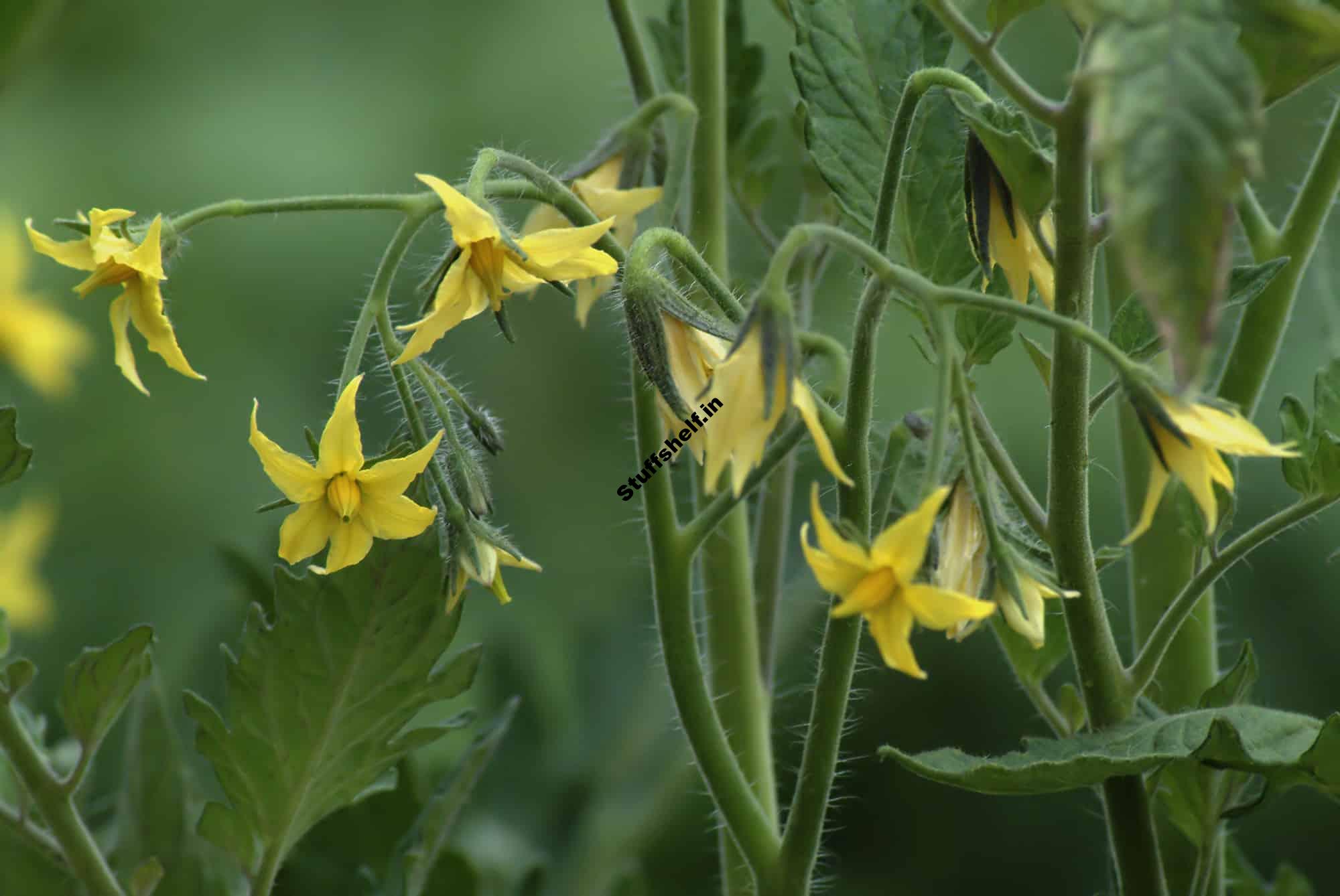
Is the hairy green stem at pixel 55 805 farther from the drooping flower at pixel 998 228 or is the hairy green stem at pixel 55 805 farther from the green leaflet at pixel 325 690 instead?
the drooping flower at pixel 998 228

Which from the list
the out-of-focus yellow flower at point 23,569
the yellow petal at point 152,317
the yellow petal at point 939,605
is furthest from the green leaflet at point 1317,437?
the out-of-focus yellow flower at point 23,569

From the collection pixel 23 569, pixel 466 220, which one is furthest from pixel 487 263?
pixel 23 569

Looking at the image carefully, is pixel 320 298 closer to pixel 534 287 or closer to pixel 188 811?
pixel 188 811

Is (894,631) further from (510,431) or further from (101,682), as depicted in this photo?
(510,431)

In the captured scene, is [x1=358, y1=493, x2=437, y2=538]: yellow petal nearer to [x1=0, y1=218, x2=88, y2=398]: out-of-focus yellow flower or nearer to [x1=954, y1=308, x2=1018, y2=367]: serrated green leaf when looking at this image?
[x1=954, y1=308, x2=1018, y2=367]: serrated green leaf

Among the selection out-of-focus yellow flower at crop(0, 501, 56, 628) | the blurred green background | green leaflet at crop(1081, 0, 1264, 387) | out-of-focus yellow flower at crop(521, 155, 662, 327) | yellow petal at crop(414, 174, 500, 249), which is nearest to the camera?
green leaflet at crop(1081, 0, 1264, 387)

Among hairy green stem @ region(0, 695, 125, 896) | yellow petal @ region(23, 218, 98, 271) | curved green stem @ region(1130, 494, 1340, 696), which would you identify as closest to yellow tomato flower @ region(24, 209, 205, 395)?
yellow petal @ region(23, 218, 98, 271)
